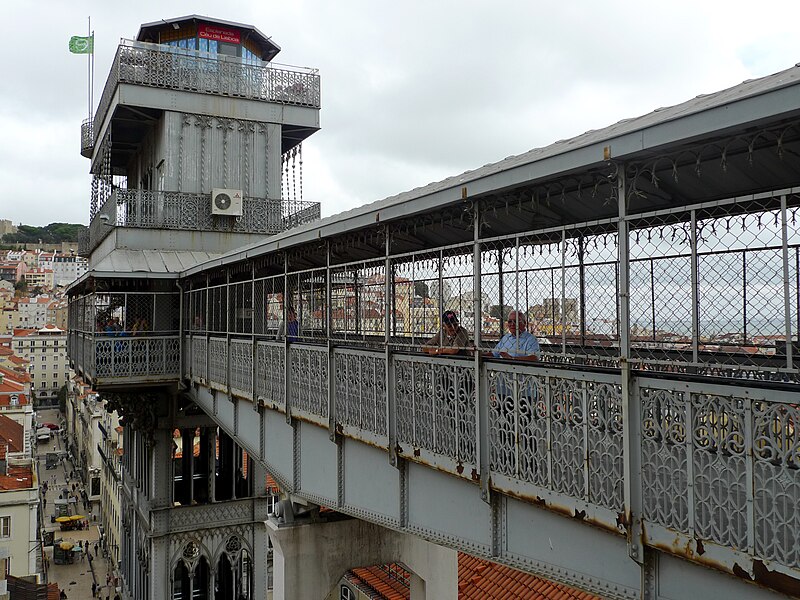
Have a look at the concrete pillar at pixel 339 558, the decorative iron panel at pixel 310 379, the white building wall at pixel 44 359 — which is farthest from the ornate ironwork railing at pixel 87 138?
the white building wall at pixel 44 359

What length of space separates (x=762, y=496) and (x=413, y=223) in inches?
171

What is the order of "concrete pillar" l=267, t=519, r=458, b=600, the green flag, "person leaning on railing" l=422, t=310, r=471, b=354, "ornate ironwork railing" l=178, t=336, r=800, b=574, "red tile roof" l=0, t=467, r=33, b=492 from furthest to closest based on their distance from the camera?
"red tile roof" l=0, t=467, r=33, b=492 < the green flag < "concrete pillar" l=267, t=519, r=458, b=600 < "person leaning on railing" l=422, t=310, r=471, b=354 < "ornate ironwork railing" l=178, t=336, r=800, b=574

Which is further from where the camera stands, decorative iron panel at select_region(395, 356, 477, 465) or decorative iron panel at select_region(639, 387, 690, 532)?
decorative iron panel at select_region(395, 356, 477, 465)

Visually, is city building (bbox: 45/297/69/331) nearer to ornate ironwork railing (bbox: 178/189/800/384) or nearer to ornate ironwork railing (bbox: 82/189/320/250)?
ornate ironwork railing (bbox: 82/189/320/250)

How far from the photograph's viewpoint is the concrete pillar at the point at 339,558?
1023 cm

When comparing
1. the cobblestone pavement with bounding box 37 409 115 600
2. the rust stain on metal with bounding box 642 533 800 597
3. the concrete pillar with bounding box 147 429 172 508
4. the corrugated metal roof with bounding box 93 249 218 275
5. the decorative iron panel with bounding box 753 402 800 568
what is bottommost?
the cobblestone pavement with bounding box 37 409 115 600

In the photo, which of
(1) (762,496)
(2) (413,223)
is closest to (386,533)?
(2) (413,223)

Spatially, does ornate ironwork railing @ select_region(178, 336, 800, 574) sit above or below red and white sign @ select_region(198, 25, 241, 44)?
below

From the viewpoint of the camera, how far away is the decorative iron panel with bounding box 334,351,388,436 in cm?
728

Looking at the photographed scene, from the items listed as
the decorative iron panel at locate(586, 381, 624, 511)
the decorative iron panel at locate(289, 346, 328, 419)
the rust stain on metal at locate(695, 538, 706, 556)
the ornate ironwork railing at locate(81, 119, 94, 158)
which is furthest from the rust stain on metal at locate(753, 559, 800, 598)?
the ornate ironwork railing at locate(81, 119, 94, 158)

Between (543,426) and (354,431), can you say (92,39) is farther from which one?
(543,426)

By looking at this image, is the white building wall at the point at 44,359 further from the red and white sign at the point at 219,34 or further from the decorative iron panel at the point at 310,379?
the decorative iron panel at the point at 310,379

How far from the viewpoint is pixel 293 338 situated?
1011 centimetres

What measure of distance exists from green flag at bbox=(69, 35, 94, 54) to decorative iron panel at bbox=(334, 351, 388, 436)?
2256cm
